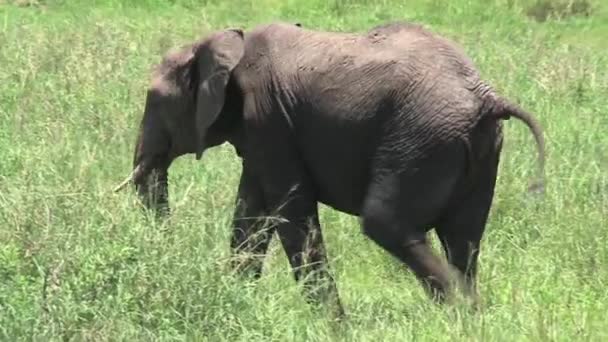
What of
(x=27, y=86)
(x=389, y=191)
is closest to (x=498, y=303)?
(x=389, y=191)

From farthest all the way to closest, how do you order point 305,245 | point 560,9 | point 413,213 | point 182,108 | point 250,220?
point 560,9
point 182,108
point 250,220
point 305,245
point 413,213

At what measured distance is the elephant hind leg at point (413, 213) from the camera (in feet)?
16.2

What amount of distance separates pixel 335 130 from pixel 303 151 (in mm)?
214

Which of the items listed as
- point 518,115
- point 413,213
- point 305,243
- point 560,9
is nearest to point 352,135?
point 413,213

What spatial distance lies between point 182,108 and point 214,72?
13.2 inches

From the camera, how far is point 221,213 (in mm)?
5727

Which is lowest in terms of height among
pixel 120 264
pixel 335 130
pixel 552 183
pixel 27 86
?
pixel 27 86

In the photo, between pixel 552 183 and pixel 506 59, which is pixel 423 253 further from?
pixel 506 59

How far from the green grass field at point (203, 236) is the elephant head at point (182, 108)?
174 mm

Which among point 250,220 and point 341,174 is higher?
point 341,174

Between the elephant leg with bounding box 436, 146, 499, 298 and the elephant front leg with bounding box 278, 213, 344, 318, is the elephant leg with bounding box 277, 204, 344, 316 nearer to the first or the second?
the elephant front leg with bounding box 278, 213, 344, 318

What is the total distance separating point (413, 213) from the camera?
16.3 feet

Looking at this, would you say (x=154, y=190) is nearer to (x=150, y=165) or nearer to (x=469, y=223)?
(x=150, y=165)

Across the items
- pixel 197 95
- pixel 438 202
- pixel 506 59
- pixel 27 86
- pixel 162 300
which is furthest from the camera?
pixel 506 59
